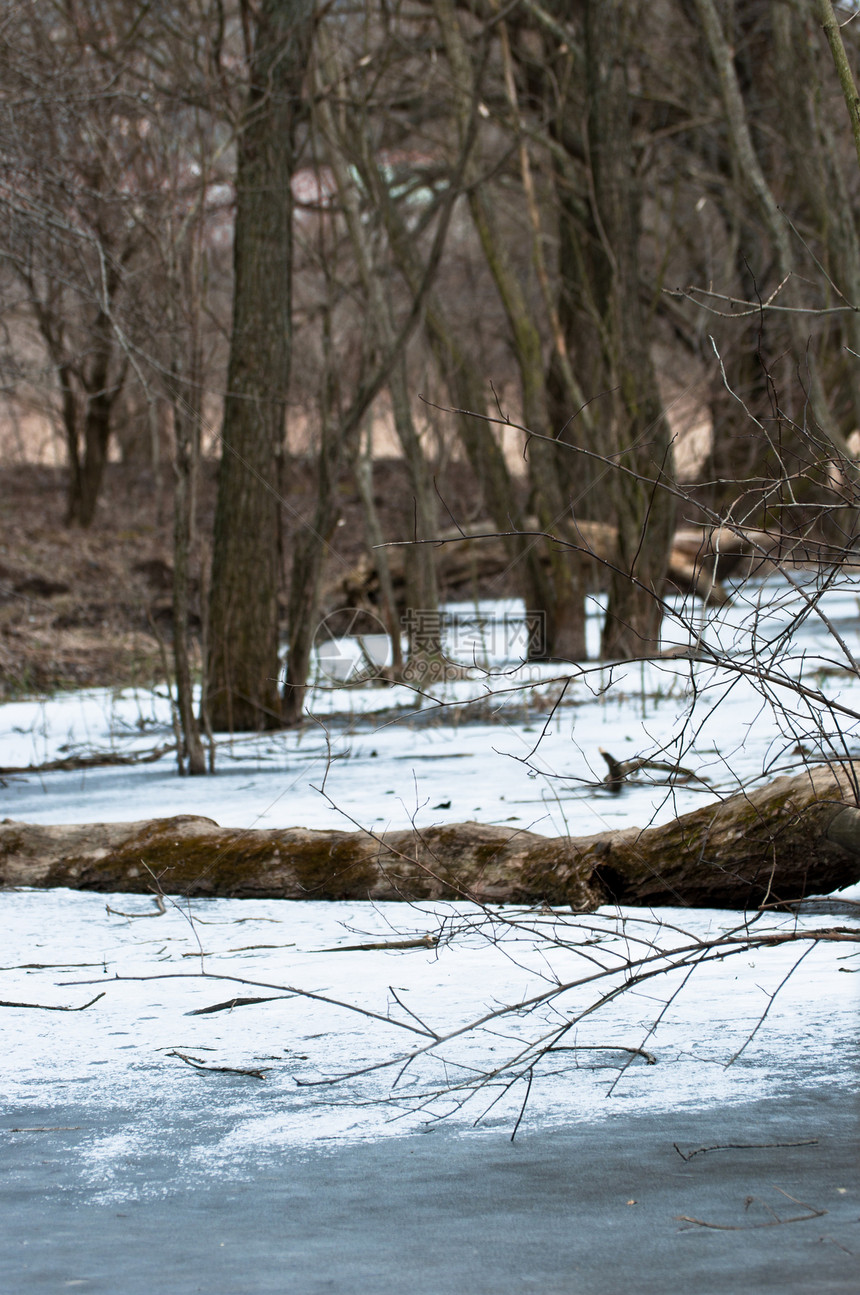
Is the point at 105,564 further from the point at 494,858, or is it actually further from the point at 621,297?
the point at 494,858

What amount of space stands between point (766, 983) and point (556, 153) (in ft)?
29.3

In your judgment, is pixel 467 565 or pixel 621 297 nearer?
pixel 621 297

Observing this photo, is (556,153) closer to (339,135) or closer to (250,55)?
(339,135)

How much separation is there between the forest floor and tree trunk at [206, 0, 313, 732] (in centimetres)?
55

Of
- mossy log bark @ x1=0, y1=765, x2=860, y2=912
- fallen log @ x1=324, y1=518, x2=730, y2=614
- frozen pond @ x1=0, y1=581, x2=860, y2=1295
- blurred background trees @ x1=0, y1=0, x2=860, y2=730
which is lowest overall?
frozen pond @ x1=0, y1=581, x2=860, y2=1295

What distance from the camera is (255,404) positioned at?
7.92 meters

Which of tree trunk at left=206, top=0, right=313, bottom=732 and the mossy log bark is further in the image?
tree trunk at left=206, top=0, right=313, bottom=732

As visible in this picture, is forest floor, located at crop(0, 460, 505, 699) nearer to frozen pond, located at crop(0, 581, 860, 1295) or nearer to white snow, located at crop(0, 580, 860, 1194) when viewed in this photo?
white snow, located at crop(0, 580, 860, 1194)

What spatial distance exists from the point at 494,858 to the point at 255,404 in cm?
461

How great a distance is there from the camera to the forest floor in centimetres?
1150

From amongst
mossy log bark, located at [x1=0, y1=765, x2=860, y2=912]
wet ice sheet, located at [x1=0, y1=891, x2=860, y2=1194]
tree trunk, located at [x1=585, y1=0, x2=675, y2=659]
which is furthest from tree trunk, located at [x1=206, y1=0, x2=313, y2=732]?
wet ice sheet, located at [x1=0, y1=891, x2=860, y2=1194]

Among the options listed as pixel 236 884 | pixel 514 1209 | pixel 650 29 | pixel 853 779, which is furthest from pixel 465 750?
pixel 650 29

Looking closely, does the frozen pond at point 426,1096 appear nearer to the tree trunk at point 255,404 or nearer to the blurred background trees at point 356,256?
the blurred background trees at point 356,256

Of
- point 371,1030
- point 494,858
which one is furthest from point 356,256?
point 371,1030
